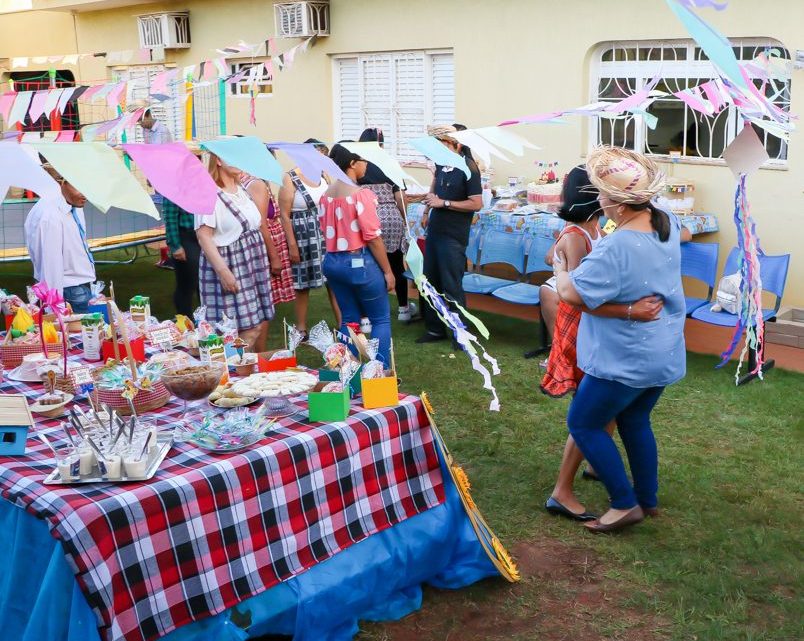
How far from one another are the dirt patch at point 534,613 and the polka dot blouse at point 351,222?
237cm

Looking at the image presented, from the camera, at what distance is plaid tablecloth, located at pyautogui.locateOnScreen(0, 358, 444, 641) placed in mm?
2775

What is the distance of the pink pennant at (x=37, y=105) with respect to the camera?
270 inches

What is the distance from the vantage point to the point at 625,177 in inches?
142

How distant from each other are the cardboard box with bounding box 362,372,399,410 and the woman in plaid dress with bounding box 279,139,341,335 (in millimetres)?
3304

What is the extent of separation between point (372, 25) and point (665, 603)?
27.5 feet

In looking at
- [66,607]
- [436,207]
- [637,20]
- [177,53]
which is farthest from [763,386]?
[177,53]

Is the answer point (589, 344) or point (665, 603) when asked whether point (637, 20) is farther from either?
point (665, 603)

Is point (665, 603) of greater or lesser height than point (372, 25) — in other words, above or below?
below

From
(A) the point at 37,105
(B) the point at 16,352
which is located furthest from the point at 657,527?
(A) the point at 37,105

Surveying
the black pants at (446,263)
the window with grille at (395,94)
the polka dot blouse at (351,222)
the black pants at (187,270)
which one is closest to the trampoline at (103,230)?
the black pants at (187,270)

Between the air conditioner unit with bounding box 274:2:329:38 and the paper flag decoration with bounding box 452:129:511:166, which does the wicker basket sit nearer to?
the paper flag decoration with bounding box 452:129:511:166

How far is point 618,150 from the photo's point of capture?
3709 mm

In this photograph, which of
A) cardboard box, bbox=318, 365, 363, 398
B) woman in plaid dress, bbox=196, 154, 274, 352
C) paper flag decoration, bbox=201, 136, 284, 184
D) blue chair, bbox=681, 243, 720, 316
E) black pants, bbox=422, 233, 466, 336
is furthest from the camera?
blue chair, bbox=681, 243, 720, 316

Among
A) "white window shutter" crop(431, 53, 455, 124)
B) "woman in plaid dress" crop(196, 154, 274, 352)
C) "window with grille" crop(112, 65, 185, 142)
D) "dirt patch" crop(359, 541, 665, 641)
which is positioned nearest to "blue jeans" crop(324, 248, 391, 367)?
"woman in plaid dress" crop(196, 154, 274, 352)
